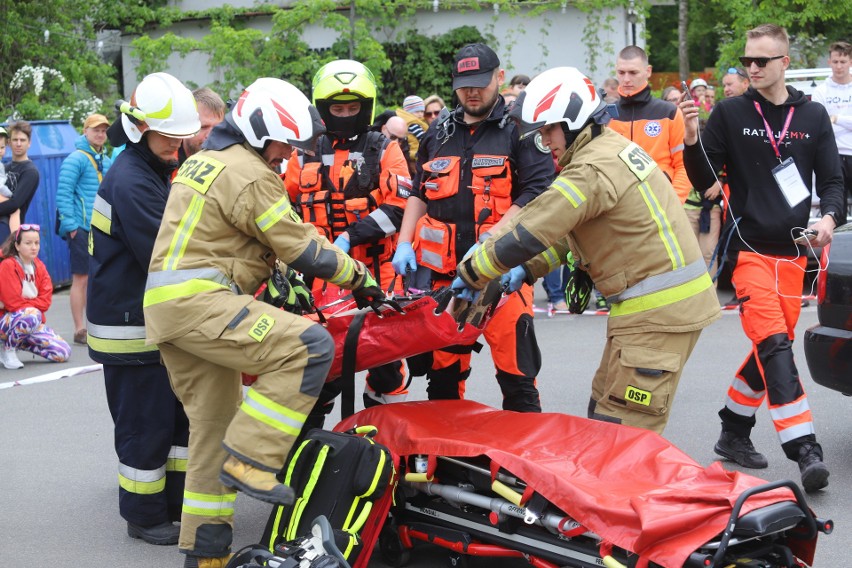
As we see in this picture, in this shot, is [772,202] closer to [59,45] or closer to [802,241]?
[802,241]

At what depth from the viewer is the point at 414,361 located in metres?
5.98

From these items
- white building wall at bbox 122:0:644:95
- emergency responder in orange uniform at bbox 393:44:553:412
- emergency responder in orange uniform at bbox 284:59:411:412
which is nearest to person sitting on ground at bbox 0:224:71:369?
emergency responder in orange uniform at bbox 284:59:411:412

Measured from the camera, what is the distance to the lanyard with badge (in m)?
5.79

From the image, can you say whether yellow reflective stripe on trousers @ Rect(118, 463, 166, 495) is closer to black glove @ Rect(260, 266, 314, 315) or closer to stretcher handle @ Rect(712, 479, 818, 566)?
black glove @ Rect(260, 266, 314, 315)

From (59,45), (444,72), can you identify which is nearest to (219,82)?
(59,45)

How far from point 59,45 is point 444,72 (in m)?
7.22

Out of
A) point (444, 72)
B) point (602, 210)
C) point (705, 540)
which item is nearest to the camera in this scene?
point (705, 540)

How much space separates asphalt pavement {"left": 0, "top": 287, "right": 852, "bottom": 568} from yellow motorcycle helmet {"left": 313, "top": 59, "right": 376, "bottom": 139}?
2.20 meters

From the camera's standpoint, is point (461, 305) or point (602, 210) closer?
point (602, 210)

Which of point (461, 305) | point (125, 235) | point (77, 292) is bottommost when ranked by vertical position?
point (77, 292)

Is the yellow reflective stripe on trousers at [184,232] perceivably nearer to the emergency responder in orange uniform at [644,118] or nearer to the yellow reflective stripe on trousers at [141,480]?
the yellow reflective stripe on trousers at [141,480]

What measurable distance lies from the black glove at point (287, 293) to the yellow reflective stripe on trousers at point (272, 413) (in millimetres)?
684

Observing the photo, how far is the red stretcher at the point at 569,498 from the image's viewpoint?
3553 millimetres

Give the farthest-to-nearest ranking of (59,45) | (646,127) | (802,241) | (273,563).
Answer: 1. (59,45)
2. (646,127)
3. (802,241)
4. (273,563)
